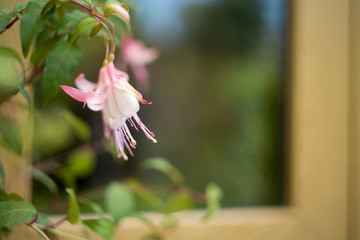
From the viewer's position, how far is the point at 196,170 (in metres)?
0.74

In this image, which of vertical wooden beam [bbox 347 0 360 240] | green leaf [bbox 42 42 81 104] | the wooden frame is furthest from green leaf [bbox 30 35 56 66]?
vertical wooden beam [bbox 347 0 360 240]

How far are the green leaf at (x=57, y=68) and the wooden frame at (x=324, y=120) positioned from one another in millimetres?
434

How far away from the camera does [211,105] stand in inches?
29.4

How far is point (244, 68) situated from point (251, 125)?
12cm

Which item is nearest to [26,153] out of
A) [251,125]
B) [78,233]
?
[78,233]

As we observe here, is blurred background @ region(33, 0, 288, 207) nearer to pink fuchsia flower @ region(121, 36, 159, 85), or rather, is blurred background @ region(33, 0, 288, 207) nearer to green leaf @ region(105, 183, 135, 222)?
pink fuchsia flower @ region(121, 36, 159, 85)

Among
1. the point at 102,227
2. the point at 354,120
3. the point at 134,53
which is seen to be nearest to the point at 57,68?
the point at 102,227

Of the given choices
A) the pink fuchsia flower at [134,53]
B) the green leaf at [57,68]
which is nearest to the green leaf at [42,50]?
the green leaf at [57,68]

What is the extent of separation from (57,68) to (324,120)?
54cm

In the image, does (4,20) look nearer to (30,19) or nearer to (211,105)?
(30,19)

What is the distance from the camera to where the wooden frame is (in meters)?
0.68

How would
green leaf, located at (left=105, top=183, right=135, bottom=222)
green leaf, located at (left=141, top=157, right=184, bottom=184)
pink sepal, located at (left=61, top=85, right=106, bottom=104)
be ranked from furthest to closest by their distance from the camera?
green leaf, located at (left=141, top=157, right=184, bottom=184) → green leaf, located at (left=105, top=183, right=135, bottom=222) → pink sepal, located at (left=61, top=85, right=106, bottom=104)

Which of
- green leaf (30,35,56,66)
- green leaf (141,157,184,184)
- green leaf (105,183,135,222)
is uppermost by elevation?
green leaf (30,35,56,66)

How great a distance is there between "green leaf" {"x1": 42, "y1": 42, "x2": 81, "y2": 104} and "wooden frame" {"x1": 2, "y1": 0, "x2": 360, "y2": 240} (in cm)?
43
